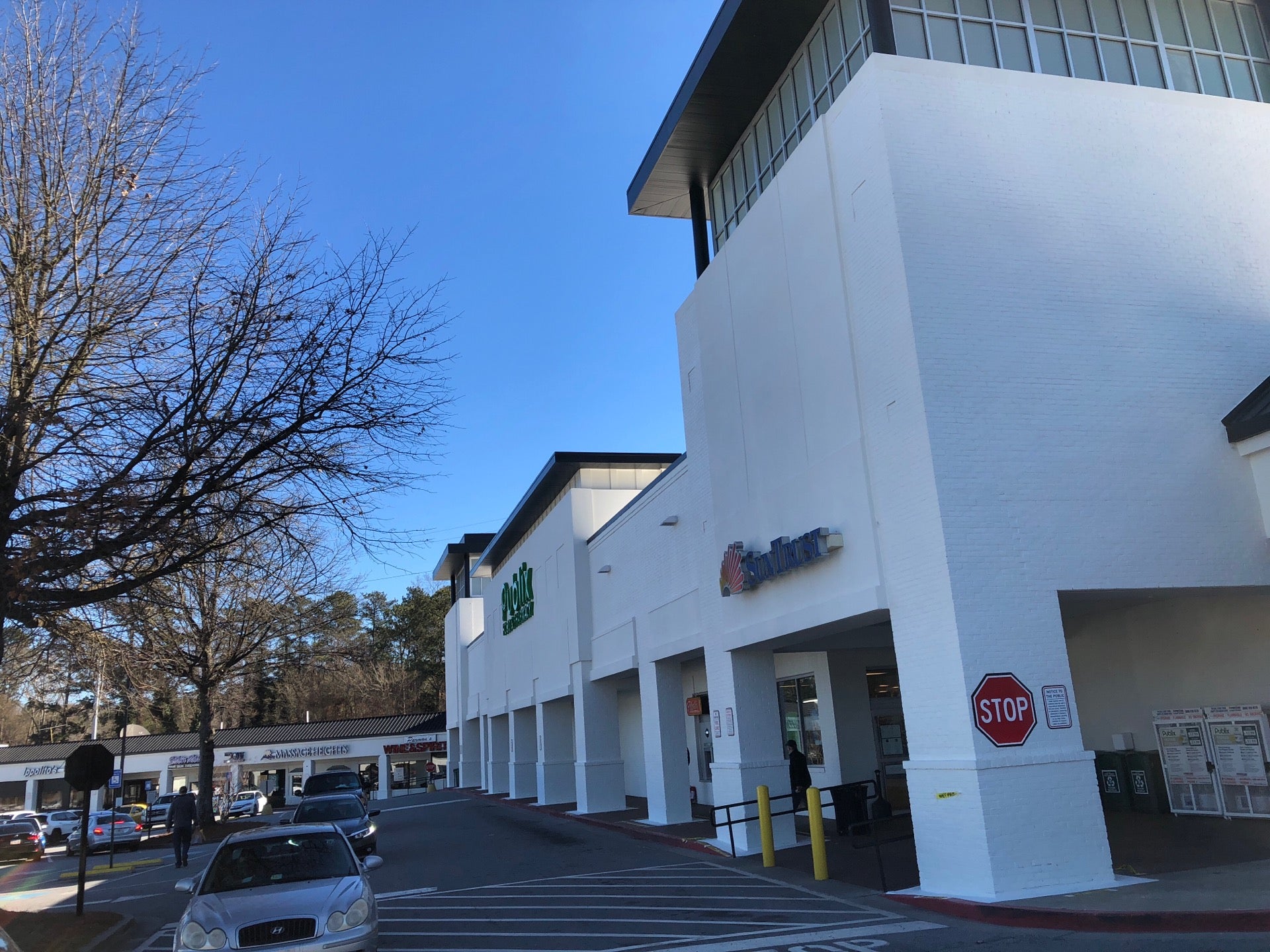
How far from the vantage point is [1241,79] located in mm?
15617

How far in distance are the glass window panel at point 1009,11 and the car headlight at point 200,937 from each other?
1554 cm

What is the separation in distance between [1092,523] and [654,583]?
11426mm

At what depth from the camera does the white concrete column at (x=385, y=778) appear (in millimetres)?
54531

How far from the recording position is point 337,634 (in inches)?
1528

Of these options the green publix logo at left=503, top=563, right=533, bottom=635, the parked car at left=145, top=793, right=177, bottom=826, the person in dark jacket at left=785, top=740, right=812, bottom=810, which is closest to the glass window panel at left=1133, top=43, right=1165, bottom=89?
the person in dark jacket at left=785, top=740, right=812, bottom=810

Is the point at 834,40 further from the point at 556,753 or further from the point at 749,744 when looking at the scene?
the point at 556,753

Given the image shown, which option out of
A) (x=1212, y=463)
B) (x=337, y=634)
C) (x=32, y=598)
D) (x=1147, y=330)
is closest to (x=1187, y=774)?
(x=1212, y=463)

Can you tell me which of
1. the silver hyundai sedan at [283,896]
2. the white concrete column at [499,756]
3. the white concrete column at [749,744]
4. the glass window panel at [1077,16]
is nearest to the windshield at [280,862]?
the silver hyundai sedan at [283,896]

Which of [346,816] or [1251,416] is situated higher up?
[1251,416]

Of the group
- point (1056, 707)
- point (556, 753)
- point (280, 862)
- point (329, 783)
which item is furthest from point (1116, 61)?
point (556, 753)

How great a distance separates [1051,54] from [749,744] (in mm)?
12033

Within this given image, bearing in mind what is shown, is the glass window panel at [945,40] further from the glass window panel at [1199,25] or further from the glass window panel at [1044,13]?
the glass window panel at [1199,25]

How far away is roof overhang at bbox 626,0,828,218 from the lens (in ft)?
52.2

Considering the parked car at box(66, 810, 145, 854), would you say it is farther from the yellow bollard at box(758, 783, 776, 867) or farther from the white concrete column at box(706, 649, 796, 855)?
the yellow bollard at box(758, 783, 776, 867)
